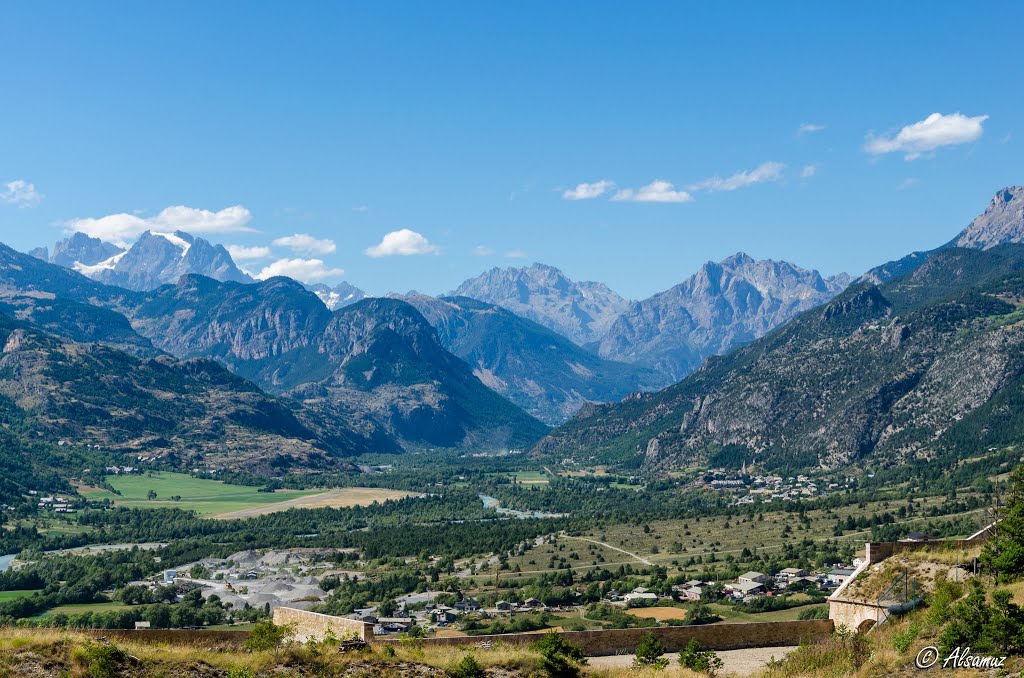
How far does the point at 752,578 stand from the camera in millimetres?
134375

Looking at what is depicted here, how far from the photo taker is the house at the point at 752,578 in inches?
5192

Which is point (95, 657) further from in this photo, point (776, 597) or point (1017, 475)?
point (776, 597)

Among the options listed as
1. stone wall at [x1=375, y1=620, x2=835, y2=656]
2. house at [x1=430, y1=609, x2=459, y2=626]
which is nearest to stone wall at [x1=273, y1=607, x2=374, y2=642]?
stone wall at [x1=375, y1=620, x2=835, y2=656]

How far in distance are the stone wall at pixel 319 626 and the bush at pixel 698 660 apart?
44.1 feet

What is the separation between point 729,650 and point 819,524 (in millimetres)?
157277

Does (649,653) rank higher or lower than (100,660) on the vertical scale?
lower

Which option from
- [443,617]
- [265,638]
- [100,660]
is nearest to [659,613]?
[443,617]

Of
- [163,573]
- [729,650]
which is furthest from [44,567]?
[729,650]

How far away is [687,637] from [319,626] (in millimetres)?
17099

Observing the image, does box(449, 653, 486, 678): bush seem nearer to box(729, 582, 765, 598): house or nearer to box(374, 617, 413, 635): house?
box(374, 617, 413, 635): house

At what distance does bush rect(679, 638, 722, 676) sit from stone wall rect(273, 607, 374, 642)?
1344 cm

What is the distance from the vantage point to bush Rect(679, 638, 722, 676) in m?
43.7

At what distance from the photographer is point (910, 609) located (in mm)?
46719

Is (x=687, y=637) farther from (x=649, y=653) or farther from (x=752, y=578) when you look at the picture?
(x=752, y=578)
